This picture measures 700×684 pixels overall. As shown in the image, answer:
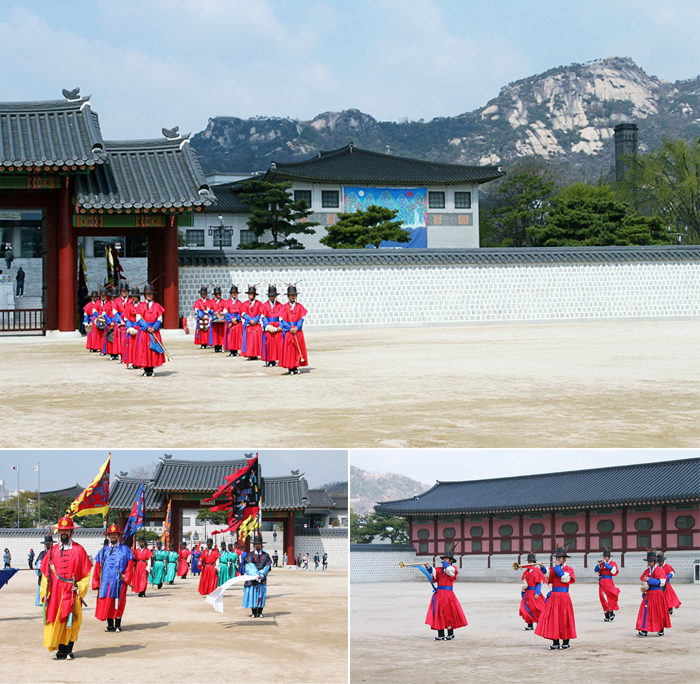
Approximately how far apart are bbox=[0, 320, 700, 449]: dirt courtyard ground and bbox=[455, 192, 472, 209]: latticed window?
33.5m

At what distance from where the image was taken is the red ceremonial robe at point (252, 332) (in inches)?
672

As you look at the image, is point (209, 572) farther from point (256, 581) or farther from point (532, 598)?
point (532, 598)

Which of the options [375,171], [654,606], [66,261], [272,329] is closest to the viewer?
[654,606]

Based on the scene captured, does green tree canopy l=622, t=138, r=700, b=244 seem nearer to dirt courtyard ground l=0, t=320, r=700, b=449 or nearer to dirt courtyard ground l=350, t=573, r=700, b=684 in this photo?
dirt courtyard ground l=0, t=320, r=700, b=449

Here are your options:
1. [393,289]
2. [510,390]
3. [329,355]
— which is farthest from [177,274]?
[510,390]

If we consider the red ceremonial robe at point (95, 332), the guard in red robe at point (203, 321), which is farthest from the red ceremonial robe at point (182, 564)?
the red ceremonial robe at point (95, 332)

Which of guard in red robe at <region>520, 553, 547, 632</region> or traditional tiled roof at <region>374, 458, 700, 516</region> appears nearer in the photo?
guard in red robe at <region>520, 553, 547, 632</region>

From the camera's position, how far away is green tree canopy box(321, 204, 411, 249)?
134 ft

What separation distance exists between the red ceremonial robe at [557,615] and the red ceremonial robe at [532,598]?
133 cm

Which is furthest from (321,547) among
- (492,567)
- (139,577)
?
(139,577)

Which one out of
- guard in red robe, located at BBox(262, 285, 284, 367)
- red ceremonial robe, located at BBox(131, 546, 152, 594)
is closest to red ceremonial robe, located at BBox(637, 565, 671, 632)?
guard in red robe, located at BBox(262, 285, 284, 367)

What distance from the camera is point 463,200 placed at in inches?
2036

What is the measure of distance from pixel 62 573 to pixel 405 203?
45.0m

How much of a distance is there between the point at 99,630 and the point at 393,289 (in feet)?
61.3
